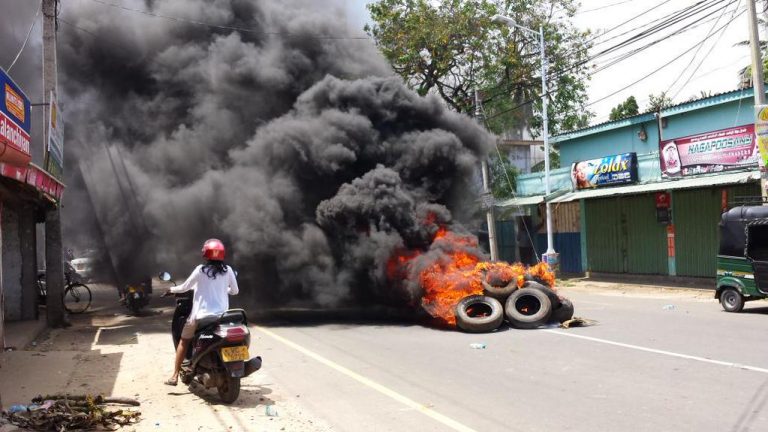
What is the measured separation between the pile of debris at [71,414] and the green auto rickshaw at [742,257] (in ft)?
38.1

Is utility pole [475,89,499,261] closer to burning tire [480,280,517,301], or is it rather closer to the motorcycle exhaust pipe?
burning tire [480,280,517,301]

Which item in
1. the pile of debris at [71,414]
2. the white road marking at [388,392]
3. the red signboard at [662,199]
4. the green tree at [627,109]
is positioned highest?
the green tree at [627,109]

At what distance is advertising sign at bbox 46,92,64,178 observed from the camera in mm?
12180

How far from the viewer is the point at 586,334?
399 inches

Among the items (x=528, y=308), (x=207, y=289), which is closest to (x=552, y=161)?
(x=528, y=308)

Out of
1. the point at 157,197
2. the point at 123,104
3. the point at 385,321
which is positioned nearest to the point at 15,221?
the point at 157,197

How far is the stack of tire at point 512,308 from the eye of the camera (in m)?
10.6

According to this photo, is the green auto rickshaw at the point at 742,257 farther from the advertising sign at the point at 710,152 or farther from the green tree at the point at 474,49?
the green tree at the point at 474,49

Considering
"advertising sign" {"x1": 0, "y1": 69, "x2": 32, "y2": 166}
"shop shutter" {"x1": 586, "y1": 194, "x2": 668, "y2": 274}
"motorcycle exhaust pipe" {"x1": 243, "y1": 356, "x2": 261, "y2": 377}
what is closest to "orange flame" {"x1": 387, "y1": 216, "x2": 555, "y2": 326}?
"motorcycle exhaust pipe" {"x1": 243, "y1": 356, "x2": 261, "y2": 377}

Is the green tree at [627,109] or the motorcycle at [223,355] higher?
the green tree at [627,109]

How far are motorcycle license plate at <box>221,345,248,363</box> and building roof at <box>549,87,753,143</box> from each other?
641 inches

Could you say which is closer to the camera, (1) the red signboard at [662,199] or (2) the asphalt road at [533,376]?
(2) the asphalt road at [533,376]

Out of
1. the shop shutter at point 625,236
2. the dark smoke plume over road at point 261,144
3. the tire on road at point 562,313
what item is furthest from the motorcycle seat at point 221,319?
the shop shutter at point 625,236

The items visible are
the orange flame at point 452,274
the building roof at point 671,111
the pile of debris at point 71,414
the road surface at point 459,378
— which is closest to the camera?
the pile of debris at point 71,414
